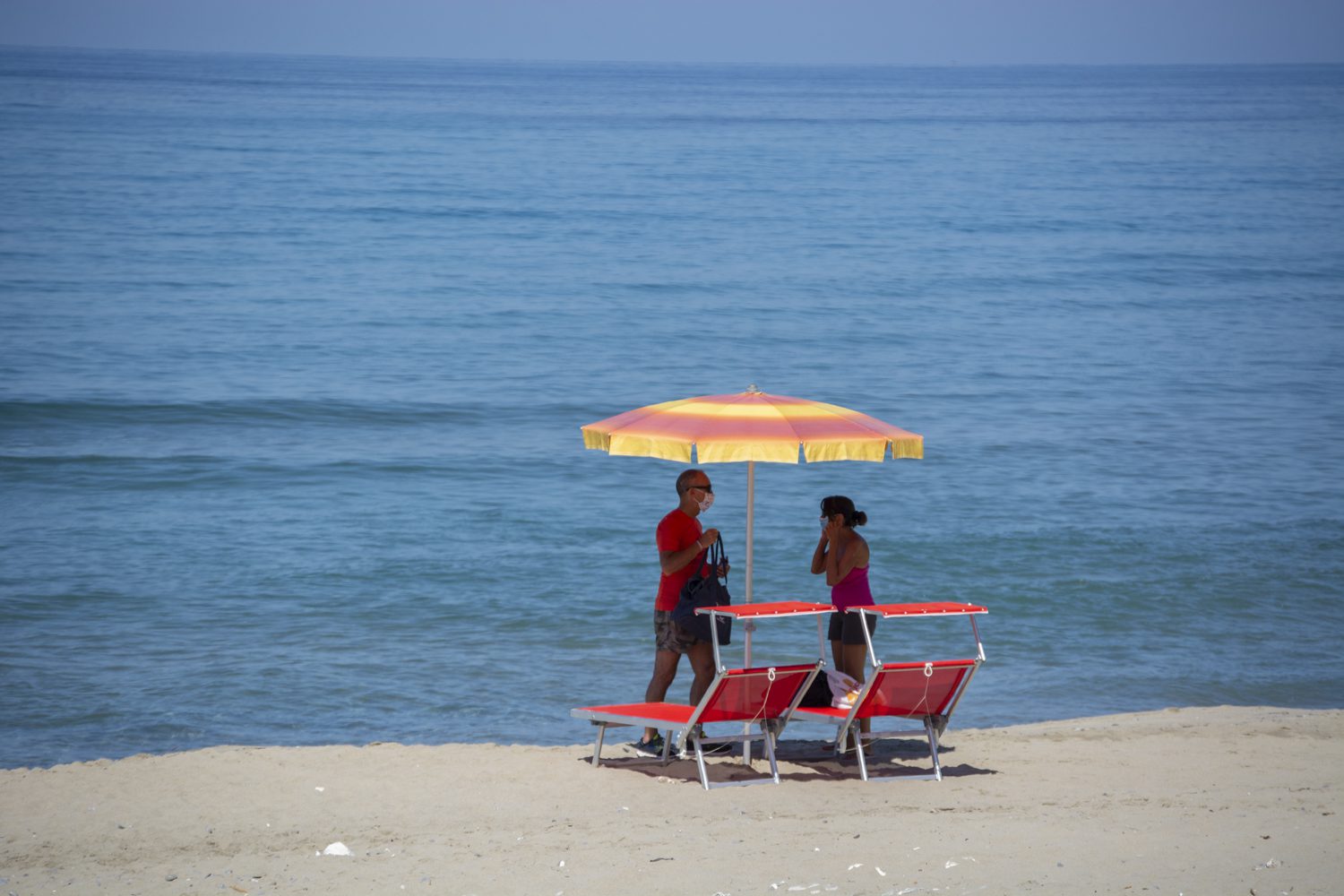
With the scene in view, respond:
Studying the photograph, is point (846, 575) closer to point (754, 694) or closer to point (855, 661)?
point (855, 661)

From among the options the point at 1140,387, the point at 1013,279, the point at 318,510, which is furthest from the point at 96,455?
the point at 1013,279

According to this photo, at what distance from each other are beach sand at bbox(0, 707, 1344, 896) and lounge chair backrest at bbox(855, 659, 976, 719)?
1.26 ft

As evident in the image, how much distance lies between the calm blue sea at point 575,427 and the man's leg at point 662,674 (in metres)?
1.58

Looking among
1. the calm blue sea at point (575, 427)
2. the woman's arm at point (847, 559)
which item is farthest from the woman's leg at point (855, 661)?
the calm blue sea at point (575, 427)

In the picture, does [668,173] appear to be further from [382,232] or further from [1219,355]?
[1219,355]

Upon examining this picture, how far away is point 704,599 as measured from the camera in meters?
7.25

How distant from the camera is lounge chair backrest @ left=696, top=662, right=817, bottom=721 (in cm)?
682

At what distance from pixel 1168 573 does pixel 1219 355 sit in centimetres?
1538

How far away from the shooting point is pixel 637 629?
37.5ft

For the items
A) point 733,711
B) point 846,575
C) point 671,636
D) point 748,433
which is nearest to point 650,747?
point 671,636

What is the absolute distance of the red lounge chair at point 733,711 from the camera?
270 inches

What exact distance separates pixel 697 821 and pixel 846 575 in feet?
5.50

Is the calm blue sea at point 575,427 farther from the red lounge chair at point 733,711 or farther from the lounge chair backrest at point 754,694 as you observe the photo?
the lounge chair backrest at point 754,694

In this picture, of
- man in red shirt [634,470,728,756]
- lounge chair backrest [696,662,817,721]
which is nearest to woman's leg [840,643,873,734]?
lounge chair backrest [696,662,817,721]
